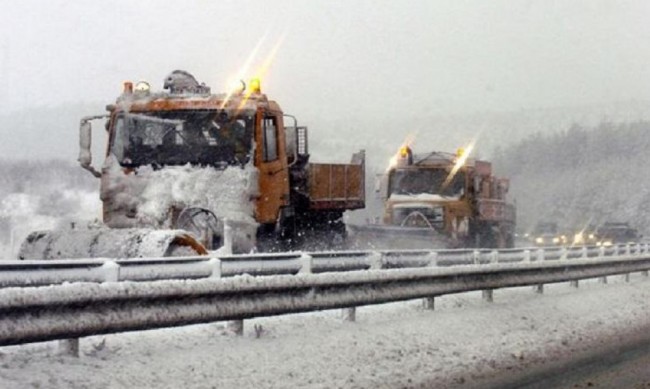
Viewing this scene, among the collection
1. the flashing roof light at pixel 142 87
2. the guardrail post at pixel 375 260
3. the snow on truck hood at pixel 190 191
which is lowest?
the guardrail post at pixel 375 260

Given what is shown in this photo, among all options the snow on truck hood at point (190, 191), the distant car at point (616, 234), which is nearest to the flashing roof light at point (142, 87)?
the snow on truck hood at point (190, 191)

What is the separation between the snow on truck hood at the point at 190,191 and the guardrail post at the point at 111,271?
5379 millimetres

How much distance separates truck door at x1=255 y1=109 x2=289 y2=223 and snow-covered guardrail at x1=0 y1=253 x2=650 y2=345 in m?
2.34

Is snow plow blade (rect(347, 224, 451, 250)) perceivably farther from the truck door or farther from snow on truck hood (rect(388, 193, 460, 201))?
the truck door

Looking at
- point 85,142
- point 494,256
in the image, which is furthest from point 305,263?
point 494,256

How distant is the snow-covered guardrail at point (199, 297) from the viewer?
7.04 metres

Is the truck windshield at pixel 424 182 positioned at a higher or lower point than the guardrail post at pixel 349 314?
higher

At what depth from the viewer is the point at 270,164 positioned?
1427 centimetres

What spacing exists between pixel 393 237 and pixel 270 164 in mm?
→ 9769

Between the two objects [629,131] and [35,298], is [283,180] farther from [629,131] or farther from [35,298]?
[629,131]

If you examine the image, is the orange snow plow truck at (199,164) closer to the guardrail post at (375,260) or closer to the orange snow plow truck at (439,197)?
the guardrail post at (375,260)

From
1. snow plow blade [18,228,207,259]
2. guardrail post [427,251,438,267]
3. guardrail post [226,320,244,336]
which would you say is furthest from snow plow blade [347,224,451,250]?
guardrail post [226,320,244,336]

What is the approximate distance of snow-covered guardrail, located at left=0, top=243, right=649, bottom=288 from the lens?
7512mm

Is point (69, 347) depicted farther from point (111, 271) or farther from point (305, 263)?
point (305, 263)
